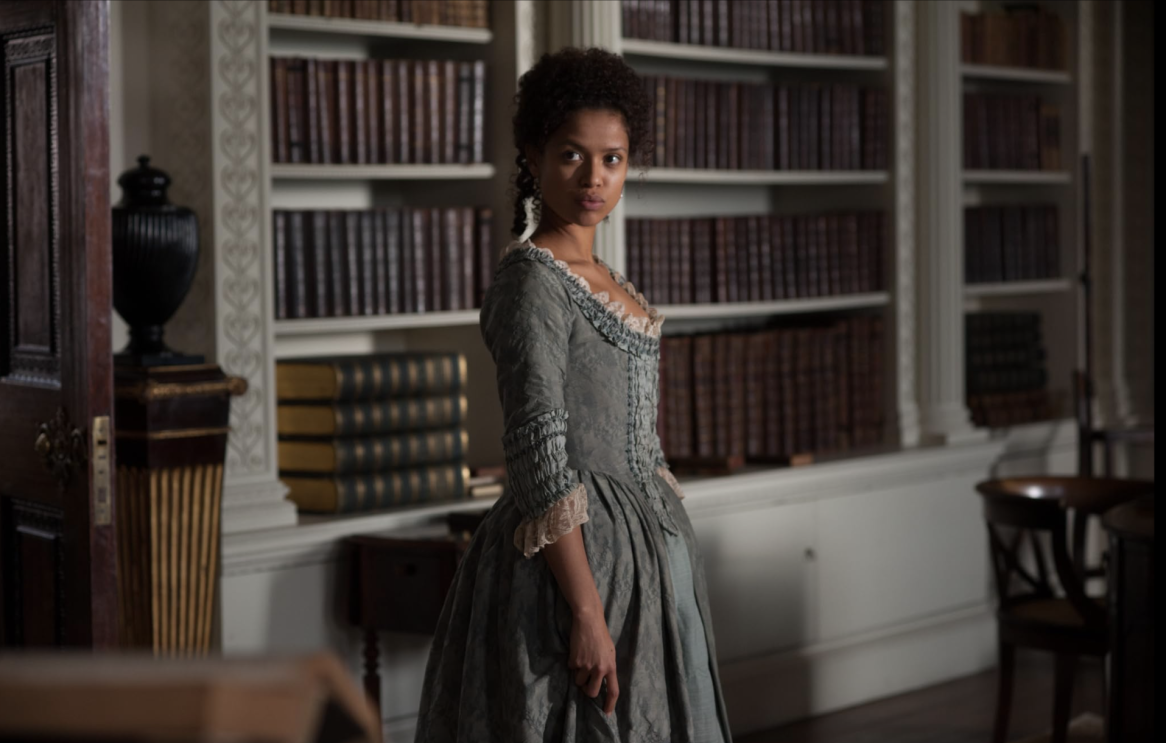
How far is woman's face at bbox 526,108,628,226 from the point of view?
2135 mm

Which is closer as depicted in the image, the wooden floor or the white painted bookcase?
the white painted bookcase

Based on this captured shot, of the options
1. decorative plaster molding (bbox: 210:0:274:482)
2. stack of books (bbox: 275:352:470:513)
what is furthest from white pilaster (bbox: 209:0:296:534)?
stack of books (bbox: 275:352:470:513)

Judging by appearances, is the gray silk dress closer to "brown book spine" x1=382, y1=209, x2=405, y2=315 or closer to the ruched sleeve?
the ruched sleeve

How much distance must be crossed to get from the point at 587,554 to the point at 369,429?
4.88 feet

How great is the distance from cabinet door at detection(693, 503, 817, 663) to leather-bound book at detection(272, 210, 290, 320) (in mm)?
1289

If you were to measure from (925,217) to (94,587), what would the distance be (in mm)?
3125

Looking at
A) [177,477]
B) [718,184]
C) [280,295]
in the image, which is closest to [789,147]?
[718,184]

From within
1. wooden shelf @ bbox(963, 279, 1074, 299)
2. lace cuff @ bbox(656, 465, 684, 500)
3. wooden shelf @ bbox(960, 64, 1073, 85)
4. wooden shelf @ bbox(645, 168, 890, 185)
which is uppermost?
wooden shelf @ bbox(960, 64, 1073, 85)

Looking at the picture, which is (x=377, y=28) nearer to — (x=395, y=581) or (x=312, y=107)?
(x=312, y=107)

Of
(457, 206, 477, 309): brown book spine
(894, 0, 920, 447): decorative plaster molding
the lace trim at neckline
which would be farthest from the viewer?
(894, 0, 920, 447): decorative plaster molding

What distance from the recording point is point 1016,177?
515 centimetres

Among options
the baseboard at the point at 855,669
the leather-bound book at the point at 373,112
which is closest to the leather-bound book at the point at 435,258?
the leather-bound book at the point at 373,112

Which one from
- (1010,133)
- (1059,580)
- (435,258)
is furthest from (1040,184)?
(435,258)

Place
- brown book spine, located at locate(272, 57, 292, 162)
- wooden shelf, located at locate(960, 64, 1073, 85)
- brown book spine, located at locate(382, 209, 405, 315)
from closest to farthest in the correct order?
brown book spine, located at locate(272, 57, 292, 162)
brown book spine, located at locate(382, 209, 405, 315)
wooden shelf, located at locate(960, 64, 1073, 85)
